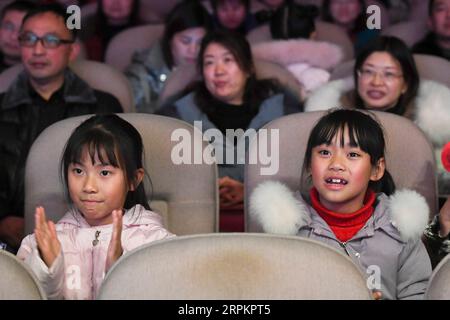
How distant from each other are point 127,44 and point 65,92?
0.83m

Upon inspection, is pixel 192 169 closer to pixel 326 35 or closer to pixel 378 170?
pixel 378 170

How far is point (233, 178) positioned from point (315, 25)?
1047 millimetres

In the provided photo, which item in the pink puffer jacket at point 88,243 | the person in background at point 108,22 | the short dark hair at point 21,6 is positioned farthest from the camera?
the person in background at point 108,22

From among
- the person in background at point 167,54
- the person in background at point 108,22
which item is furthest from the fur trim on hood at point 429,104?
the person in background at point 108,22

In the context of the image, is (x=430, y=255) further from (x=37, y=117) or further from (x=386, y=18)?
(x=386, y=18)

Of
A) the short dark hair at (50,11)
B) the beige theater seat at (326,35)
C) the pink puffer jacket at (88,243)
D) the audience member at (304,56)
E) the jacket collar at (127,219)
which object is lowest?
the pink puffer jacket at (88,243)

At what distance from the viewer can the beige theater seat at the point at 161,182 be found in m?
2.06

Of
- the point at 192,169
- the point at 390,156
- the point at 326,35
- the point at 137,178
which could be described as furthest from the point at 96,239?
the point at 326,35

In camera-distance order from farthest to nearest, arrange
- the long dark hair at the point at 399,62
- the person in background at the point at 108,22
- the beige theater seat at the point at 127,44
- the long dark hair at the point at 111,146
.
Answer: the person in background at the point at 108,22
the beige theater seat at the point at 127,44
the long dark hair at the point at 399,62
the long dark hair at the point at 111,146

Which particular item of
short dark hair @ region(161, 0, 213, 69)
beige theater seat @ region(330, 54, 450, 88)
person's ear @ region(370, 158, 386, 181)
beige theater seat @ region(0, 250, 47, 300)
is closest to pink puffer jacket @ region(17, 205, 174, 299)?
beige theater seat @ region(0, 250, 47, 300)

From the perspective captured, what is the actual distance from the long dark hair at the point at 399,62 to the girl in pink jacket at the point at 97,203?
A: 2.96 feet

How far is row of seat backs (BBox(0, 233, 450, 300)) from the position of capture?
1349 millimetres

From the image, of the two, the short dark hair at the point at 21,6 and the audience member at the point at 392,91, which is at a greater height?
the short dark hair at the point at 21,6

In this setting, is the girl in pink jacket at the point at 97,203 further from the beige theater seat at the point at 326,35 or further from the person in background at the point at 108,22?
the person in background at the point at 108,22
